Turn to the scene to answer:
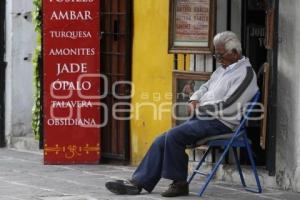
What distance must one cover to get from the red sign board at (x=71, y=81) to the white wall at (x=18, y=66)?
6.43 ft

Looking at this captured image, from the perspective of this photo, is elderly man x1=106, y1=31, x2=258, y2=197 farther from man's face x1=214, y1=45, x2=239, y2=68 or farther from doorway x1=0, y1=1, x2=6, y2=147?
doorway x1=0, y1=1, x2=6, y2=147

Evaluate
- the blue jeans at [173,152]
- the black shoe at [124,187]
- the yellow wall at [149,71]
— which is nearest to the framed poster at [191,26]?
the yellow wall at [149,71]

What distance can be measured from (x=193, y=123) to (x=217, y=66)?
118cm

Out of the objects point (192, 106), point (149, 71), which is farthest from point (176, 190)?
point (149, 71)

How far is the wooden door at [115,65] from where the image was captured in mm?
9688

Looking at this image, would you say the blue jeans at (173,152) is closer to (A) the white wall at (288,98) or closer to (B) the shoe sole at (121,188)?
(B) the shoe sole at (121,188)

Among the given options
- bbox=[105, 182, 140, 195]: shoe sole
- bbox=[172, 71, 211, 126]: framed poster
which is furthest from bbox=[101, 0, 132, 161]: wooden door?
bbox=[105, 182, 140, 195]: shoe sole

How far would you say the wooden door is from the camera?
381 inches

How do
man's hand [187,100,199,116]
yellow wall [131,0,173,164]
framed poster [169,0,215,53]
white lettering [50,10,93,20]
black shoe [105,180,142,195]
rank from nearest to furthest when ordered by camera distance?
black shoe [105,180,142,195]
man's hand [187,100,199,116]
framed poster [169,0,215,53]
yellow wall [131,0,173,164]
white lettering [50,10,93,20]

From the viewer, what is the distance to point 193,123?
7531 mm

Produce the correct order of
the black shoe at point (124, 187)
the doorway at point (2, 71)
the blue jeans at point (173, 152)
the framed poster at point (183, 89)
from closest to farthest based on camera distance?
1. the blue jeans at point (173, 152)
2. the black shoe at point (124, 187)
3. the framed poster at point (183, 89)
4. the doorway at point (2, 71)

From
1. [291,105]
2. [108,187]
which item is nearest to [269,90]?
[291,105]

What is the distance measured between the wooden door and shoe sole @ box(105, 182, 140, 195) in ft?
7.02

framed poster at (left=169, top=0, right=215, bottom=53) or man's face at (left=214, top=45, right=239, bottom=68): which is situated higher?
framed poster at (left=169, top=0, right=215, bottom=53)
